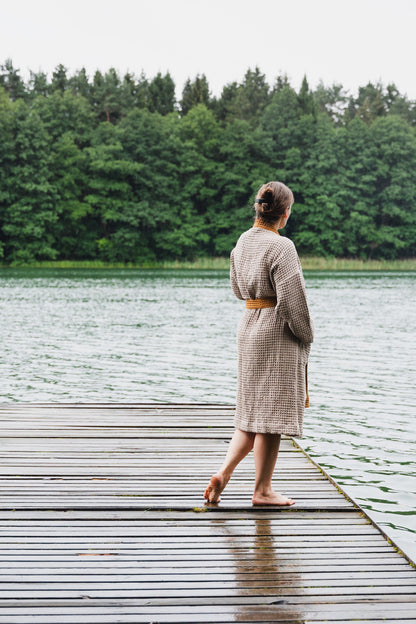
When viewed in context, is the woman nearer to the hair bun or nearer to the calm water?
the hair bun

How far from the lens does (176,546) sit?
3115 mm

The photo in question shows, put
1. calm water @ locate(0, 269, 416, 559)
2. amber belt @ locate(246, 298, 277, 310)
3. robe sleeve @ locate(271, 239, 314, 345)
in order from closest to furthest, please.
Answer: robe sleeve @ locate(271, 239, 314, 345), amber belt @ locate(246, 298, 277, 310), calm water @ locate(0, 269, 416, 559)

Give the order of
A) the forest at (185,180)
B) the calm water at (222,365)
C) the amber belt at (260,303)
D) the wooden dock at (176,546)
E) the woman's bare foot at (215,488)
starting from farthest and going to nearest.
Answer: the forest at (185,180) → the calm water at (222,365) → the woman's bare foot at (215,488) → the amber belt at (260,303) → the wooden dock at (176,546)

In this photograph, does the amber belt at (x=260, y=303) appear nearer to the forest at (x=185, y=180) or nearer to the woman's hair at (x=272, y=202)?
the woman's hair at (x=272, y=202)

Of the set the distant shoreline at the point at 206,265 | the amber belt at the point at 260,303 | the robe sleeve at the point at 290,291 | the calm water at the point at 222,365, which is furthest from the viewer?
the distant shoreline at the point at 206,265

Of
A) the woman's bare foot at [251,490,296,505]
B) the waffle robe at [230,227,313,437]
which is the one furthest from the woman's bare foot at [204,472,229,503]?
the waffle robe at [230,227,313,437]

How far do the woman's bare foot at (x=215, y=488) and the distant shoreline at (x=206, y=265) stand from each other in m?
45.4

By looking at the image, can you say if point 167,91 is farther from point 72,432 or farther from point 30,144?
point 72,432

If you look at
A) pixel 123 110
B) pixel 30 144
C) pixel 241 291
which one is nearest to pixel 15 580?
pixel 241 291

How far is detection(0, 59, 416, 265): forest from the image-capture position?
164ft

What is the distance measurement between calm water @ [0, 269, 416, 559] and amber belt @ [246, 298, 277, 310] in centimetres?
178

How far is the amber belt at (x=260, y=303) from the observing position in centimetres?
342

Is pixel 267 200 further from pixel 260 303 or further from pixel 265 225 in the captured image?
pixel 260 303

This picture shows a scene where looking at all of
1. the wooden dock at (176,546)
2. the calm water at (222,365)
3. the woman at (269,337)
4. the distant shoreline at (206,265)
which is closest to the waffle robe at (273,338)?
the woman at (269,337)
